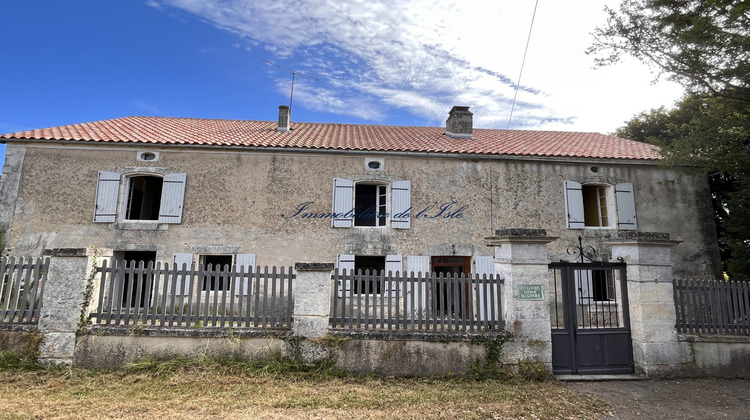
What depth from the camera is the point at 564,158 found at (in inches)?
422

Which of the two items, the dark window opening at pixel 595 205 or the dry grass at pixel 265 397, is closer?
the dry grass at pixel 265 397

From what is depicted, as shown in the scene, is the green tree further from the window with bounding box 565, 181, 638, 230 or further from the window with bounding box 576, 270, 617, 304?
the window with bounding box 576, 270, 617, 304

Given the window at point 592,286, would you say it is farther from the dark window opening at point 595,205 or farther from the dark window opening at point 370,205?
the dark window opening at point 370,205

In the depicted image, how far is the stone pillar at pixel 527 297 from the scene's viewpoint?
5.49 metres

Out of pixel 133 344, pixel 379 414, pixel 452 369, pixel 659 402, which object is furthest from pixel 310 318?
pixel 659 402

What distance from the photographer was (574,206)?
34.8ft

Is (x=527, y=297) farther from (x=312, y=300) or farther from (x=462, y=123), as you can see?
(x=462, y=123)

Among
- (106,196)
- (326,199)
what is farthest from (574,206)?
(106,196)

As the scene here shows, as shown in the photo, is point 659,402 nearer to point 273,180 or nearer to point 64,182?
point 273,180

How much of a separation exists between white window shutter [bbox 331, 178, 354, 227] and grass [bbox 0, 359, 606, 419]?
17.1 ft

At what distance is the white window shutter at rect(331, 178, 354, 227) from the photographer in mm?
10188

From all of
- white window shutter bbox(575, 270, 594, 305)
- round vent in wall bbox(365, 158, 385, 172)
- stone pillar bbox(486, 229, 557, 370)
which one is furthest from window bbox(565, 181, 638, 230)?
stone pillar bbox(486, 229, 557, 370)

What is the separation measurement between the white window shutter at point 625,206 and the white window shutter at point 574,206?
1062 millimetres

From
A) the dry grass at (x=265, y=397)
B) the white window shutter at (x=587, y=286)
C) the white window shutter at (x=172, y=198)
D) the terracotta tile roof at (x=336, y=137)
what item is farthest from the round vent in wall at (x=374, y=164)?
the dry grass at (x=265, y=397)
